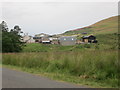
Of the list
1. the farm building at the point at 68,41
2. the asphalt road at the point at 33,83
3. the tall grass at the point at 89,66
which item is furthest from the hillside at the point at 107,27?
the asphalt road at the point at 33,83

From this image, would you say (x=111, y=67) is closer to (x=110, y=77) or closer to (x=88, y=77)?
(x=110, y=77)

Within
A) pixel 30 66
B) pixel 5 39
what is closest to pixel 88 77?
pixel 30 66

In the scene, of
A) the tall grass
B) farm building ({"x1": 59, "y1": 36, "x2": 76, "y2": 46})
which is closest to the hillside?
farm building ({"x1": 59, "y1": 36, "x2": 76, "y2": 46})

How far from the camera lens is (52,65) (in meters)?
13.1

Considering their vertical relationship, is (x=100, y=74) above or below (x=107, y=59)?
below

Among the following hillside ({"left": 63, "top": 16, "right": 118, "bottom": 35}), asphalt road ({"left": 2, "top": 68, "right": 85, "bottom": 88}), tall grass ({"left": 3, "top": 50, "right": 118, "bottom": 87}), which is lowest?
asphalt road ({"left": 2, "top": 68, "right": 85, "bottom": 88})

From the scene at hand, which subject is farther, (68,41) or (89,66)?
(68,41)

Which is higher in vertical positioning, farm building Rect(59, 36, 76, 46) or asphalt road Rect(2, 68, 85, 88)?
farm building Rect(59, 36, 76, 46)

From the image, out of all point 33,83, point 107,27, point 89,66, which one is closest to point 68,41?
point 107,27

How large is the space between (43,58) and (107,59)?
5884mm

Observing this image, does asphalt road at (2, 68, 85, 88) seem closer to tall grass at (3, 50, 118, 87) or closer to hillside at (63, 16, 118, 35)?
tall grass at (3, 50, 118, 87)

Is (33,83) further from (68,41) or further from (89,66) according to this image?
(68,41)

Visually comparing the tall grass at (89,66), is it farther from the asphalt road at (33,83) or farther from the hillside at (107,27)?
the hillside at (107,27)

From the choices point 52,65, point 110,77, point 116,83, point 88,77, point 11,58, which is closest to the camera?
point 116,83
